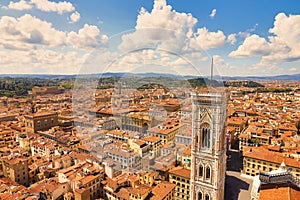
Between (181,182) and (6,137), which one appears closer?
(181,182)

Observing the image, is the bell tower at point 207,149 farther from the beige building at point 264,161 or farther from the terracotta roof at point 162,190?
the beige building at point 264,161

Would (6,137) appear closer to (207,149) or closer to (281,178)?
(207,149)

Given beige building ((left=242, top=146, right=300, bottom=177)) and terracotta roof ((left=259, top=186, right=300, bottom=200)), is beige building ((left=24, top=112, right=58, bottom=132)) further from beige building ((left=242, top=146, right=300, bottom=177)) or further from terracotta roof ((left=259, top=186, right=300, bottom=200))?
terracotta roof ((left=259, top=186, right=300, bottom=200))

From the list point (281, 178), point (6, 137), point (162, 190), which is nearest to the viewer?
point (281, 178)

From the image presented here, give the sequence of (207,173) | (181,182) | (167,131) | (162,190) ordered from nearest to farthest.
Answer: (207,173) < (162,190) < (181,182) < (167,131)

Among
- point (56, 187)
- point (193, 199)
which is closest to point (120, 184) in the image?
point (56, 187)

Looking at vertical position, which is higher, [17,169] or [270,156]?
[270,156]

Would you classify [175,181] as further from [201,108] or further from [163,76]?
[163,76]

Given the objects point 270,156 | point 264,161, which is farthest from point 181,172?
point 270,156
